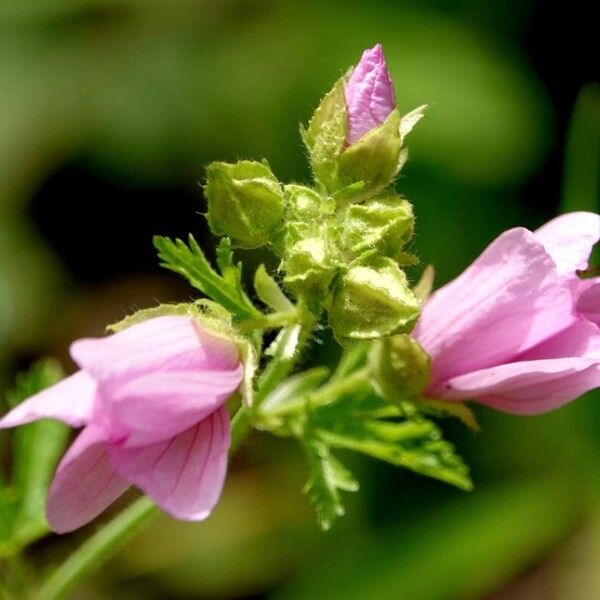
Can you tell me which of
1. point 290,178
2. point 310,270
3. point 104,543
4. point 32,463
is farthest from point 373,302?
point 290,178

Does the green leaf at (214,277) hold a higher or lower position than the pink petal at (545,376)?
higher

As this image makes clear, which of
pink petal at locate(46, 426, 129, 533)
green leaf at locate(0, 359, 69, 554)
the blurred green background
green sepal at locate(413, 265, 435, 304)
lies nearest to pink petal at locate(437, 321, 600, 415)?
green sepal at locate(413, 265, 435, 304)

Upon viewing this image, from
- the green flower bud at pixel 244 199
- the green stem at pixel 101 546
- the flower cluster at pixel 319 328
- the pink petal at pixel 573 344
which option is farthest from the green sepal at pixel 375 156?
the green stem at pixel 101 546

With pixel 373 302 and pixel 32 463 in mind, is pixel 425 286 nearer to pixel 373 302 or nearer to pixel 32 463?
pixel 373 302

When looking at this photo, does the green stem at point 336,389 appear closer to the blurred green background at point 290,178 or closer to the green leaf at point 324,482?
the green leaf at point 324,482

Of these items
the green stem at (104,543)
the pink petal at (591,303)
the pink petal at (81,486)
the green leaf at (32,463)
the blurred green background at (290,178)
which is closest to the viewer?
the pink petal at (81,486)

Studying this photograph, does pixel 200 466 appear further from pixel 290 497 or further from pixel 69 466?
pixel 290 497

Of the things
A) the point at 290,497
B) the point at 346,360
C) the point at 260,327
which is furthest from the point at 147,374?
the point at 290,497
